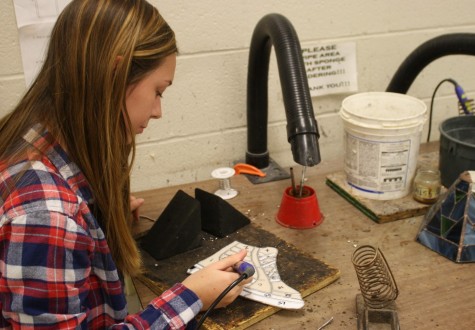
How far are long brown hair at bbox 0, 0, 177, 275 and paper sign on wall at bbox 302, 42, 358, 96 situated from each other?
656 millimetres

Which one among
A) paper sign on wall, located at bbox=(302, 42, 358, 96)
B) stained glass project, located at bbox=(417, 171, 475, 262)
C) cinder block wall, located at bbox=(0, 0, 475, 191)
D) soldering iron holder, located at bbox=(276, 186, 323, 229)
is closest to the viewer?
stained glass project, located at bbox=(417, 171, 475, 262)

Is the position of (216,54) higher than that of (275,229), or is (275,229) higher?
(216,54)

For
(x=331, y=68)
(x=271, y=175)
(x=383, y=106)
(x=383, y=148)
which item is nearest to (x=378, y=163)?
(x=383, y=148)

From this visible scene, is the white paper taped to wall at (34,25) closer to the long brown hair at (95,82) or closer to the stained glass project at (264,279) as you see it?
the long brown hair at (95,82)

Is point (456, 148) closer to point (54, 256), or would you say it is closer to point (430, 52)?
point (430, 52)

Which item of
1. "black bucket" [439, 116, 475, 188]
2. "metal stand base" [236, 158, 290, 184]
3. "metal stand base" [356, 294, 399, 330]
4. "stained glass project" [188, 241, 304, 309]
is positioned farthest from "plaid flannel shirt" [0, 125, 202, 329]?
"black bucket" [439, 116, 475, 188]

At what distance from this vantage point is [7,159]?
2.48 feet

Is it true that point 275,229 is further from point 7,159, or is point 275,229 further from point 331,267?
point 7,159

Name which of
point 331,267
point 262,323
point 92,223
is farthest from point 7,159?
point 331,267

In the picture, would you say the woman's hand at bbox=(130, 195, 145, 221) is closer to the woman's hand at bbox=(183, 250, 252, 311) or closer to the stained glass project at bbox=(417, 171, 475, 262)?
the woman's hand at bbox=(183, 250, 252, 311)

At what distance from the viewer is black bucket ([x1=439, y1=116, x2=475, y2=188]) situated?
1.11 m

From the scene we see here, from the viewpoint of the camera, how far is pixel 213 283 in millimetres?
833

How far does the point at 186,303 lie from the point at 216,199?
0.30 meters

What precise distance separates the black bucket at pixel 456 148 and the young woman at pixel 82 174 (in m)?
0.61
